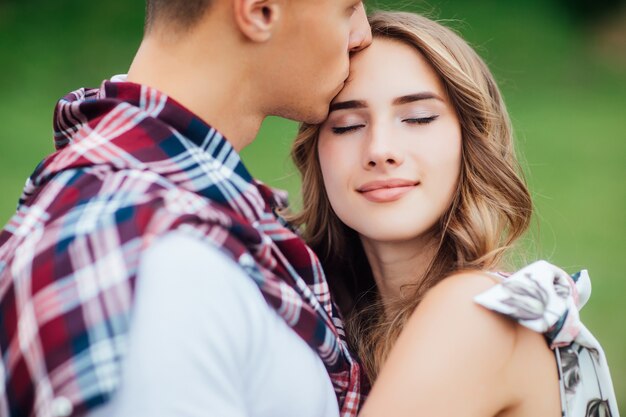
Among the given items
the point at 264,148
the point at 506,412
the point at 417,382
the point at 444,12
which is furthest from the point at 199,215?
the point at 444,12

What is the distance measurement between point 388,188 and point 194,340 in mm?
942

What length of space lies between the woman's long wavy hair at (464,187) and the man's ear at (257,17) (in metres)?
0.58

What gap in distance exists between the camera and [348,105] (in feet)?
8.06

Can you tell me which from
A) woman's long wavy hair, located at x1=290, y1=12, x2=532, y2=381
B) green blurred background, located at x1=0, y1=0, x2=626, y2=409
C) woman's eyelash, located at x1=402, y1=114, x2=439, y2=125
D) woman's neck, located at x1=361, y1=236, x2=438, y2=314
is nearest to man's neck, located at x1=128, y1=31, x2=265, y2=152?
woman's eyelash, located at x1=402, y1=114, x2=439, y2=125

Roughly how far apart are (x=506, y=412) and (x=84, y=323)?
3.63 ft

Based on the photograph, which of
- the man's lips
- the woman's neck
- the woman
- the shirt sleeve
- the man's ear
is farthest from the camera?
the woman's neck

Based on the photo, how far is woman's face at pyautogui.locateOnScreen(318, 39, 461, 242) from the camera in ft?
7.88

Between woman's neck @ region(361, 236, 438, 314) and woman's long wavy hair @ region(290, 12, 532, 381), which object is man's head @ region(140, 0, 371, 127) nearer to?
woman's long wavy hair @ region(290, 12, 532, 381)

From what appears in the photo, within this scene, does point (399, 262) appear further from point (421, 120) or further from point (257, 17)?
point (257, 17)

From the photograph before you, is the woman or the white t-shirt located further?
the woman

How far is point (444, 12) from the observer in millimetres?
11656

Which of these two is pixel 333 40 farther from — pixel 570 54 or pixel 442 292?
pixel 570 54

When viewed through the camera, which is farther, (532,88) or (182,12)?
(532,88)

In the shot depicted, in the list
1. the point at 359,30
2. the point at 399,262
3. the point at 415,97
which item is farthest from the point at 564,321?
the point at 359,30
